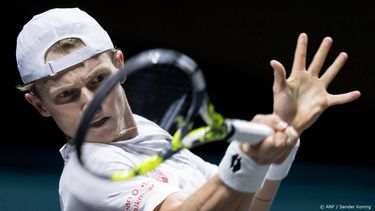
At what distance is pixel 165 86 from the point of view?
1.71 m

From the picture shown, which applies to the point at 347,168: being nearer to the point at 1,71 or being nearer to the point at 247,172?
the point at 1,71

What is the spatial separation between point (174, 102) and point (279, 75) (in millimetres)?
310

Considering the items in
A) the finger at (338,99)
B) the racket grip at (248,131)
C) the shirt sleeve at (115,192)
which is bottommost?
the shirt sleeve at (115,192)

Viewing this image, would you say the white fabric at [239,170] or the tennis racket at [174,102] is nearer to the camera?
the tennis racket at [174,102]

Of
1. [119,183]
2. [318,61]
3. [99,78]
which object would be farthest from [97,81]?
[318,61]

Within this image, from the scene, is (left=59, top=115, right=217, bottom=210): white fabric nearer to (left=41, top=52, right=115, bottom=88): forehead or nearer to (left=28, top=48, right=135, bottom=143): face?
(left=28, top=48, right=135, bottom=143): face

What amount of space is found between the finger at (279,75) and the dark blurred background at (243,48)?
8.85 feet

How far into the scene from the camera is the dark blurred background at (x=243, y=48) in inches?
186

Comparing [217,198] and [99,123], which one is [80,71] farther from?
[217,198]

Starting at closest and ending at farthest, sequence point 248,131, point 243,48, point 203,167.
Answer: point 248,131, point 203,167, point 243,48

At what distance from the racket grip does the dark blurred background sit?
9.92ft

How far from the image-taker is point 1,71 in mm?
4738

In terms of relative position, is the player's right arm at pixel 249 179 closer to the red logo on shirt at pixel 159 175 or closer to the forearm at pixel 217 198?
the forearm at pixel 217 198

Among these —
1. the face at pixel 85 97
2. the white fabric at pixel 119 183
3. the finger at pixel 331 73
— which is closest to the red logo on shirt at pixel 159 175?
the white fabric at pixel 119 183
